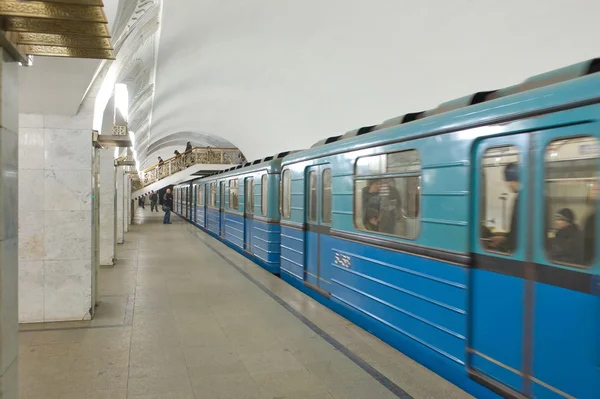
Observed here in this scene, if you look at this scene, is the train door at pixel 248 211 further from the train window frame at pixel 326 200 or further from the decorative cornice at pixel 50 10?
the decorative cornice at pixel 50 10

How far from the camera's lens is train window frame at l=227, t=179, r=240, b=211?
12916mm

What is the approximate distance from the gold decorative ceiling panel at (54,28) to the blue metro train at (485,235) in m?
2.74

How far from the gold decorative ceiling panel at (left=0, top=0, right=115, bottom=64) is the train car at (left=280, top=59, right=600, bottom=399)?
9.00 feet

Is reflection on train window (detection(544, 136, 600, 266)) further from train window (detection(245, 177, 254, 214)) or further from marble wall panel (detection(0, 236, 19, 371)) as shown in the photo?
train window (detection(245, 177, 254, 214))

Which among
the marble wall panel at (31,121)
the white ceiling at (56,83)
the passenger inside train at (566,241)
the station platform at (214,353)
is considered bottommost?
the station platform at (214,353)

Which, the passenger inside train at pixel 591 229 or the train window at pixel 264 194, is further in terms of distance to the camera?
the train window at pixel 264 194

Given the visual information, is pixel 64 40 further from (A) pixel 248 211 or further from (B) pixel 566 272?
(A) pixel 248 211

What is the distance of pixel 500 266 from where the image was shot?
11.1 feet

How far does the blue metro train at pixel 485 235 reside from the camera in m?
2.83

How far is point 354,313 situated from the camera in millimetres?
5703

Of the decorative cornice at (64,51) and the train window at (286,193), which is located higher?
→ the decorative cornice at (64,51)

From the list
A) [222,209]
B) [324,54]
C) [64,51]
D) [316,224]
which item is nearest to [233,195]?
[222,209]

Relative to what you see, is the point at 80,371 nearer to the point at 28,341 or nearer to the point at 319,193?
the point at 28,341

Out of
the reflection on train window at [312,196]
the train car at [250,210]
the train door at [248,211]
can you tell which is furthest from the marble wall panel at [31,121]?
the train door at [248,211]
